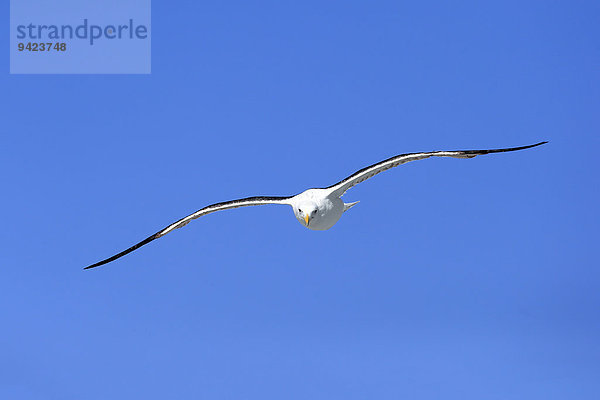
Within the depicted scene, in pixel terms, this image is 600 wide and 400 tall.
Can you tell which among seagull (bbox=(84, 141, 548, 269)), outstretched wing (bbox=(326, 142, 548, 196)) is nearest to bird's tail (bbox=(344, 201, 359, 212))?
seagull (bbox=(84, 141, 548, 269))

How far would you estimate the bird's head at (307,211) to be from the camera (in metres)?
20.1

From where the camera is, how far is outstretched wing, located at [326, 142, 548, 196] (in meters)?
19.3

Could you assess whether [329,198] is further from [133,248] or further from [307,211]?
[133,248]

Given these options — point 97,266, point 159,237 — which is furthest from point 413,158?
point 97,266

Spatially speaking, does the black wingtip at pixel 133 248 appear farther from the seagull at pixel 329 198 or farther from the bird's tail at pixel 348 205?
the bird's tail at pixel 348 205

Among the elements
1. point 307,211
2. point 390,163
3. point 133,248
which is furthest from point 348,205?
point 133,248

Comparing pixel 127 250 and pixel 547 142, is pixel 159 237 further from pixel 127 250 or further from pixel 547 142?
pixel 547 142

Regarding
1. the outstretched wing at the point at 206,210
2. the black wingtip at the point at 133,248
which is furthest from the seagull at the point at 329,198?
the black wingtip at the point at 133,248

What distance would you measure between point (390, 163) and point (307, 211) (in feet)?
8.18

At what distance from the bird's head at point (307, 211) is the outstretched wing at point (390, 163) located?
661mm

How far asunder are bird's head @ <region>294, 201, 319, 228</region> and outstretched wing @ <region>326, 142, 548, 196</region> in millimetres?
661

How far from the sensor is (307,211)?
792 inches

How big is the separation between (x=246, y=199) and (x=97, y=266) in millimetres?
5374

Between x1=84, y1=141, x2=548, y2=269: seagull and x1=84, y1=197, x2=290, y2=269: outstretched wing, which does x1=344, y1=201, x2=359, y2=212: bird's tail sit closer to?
x1=84, y1=141, x2=548, y2=269: seagull
